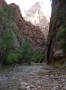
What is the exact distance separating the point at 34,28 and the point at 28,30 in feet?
35.8

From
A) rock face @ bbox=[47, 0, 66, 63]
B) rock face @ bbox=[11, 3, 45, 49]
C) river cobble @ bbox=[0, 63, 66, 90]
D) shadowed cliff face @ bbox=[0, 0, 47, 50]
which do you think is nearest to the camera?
river cobble @ bbox=[0, 63, 66, 90]

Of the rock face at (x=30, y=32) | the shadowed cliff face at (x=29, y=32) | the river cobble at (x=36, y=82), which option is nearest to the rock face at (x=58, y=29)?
the river cobble at (x=36, y=82)

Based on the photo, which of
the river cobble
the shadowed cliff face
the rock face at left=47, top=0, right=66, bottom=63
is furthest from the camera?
the shadowed cliff face

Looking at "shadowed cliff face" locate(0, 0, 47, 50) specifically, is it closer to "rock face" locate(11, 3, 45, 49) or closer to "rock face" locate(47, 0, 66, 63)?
"rock face" locate(11, 3, 45, 49)

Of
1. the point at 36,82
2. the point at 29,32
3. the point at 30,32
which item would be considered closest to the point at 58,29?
the point at 36,82

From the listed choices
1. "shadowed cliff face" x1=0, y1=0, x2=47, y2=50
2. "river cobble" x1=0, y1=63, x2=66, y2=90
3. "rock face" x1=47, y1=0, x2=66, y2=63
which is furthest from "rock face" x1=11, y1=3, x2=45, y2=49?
"river cobble" x1=0, y1=63, x2=66, y2=90

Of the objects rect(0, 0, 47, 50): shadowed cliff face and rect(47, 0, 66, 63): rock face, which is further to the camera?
rect(0, 0, 47, 50): shadowed cliff face

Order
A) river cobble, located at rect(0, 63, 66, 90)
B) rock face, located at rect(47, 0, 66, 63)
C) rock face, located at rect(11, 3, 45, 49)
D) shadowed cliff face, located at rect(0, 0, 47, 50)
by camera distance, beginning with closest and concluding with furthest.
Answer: river cobble, located at rect(0, 63, 66, 90) → rock face, located at rect(47, 0, 66, 63) → shadowed cliff face, located at rect(0, 0, 47, 50) → rock face, located at rect(11, 3, 45, 49)

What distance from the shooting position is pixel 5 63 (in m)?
46.7

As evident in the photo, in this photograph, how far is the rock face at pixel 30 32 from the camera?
107 m

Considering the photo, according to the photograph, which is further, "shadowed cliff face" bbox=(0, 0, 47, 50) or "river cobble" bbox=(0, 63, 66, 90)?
"shadowed cliff face" bbox=(0, 0, 47, 50)

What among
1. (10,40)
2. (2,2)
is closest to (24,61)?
(10,40)

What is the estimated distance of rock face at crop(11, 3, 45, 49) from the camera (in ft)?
350

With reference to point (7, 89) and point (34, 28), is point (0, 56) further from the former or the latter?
point (34, 28)
